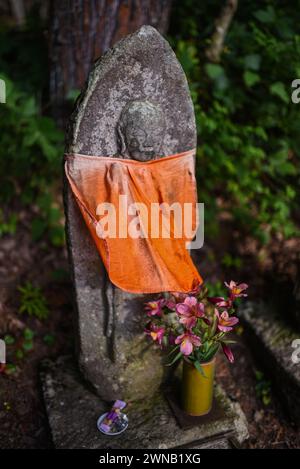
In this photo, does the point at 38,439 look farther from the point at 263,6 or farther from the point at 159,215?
the point at 263,6

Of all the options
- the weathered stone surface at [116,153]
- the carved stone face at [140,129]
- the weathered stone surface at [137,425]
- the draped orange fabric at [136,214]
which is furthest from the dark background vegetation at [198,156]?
the carved stone face at [140,129]

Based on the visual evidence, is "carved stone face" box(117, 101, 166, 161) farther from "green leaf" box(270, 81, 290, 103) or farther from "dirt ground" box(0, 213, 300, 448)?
"dirt ground" box(0, 213, 300, 448)

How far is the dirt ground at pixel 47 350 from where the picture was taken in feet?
8.83

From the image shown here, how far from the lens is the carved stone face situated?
2.14 meters

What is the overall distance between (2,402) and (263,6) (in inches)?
129

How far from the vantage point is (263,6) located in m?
3.64

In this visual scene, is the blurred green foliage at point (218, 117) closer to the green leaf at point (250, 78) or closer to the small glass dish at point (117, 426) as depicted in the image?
the green leaf at point (250, 78)

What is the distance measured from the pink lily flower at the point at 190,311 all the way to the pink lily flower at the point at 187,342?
46 millimetres

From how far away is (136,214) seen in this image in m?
2.29

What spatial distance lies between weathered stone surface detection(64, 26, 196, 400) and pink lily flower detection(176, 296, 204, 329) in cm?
38

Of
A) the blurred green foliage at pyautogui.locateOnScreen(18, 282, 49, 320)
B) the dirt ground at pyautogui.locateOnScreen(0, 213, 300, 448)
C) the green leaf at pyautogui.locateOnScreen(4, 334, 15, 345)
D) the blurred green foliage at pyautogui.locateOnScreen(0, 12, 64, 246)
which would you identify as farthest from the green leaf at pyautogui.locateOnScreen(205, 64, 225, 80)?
the green leaf at pyautogui.locateOnScreen(4, 334, 15, 345)

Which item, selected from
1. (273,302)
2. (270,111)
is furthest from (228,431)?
(270,111)

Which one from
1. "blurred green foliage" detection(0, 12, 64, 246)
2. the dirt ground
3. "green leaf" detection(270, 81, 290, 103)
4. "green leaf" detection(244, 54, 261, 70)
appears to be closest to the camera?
the dirt ground

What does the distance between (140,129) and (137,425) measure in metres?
1.50
